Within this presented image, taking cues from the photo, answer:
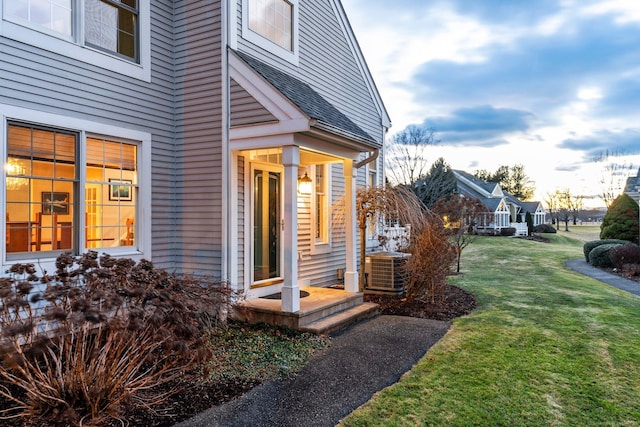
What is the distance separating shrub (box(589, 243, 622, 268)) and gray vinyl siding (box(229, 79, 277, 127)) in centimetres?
1597

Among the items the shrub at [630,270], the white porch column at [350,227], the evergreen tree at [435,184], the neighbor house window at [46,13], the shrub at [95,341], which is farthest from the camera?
the evergreen tree at [435,184]

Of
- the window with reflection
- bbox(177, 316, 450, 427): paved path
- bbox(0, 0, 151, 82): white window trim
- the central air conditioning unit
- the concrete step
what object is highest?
the window with reflection

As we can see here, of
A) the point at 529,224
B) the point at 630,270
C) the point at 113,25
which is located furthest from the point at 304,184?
the point at 529,224

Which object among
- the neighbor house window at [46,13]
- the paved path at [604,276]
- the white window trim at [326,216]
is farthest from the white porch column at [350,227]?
the paved path at [604,276]

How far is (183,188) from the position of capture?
6688 mm

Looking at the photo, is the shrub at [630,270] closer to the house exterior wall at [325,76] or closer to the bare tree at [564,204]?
the house exterior wall at [325,76]

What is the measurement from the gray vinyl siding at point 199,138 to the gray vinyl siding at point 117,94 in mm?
178

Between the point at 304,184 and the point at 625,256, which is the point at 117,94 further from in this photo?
the point at 625,256

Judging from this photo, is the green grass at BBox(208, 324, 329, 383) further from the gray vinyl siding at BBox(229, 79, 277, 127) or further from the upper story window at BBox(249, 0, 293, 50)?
the upper story window at BBox(249, 0, 293, 50)

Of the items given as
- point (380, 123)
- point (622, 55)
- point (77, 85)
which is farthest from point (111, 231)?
point (622, 55)

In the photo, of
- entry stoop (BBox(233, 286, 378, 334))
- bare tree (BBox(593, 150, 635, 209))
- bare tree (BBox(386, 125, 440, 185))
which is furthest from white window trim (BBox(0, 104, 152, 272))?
bare tree (BBox(593, 150, 635, 209))

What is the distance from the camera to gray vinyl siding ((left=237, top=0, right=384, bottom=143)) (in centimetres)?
781

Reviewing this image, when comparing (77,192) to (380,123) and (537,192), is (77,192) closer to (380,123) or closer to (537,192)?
(380,123)

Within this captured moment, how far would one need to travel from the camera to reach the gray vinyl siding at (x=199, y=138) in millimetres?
6340
